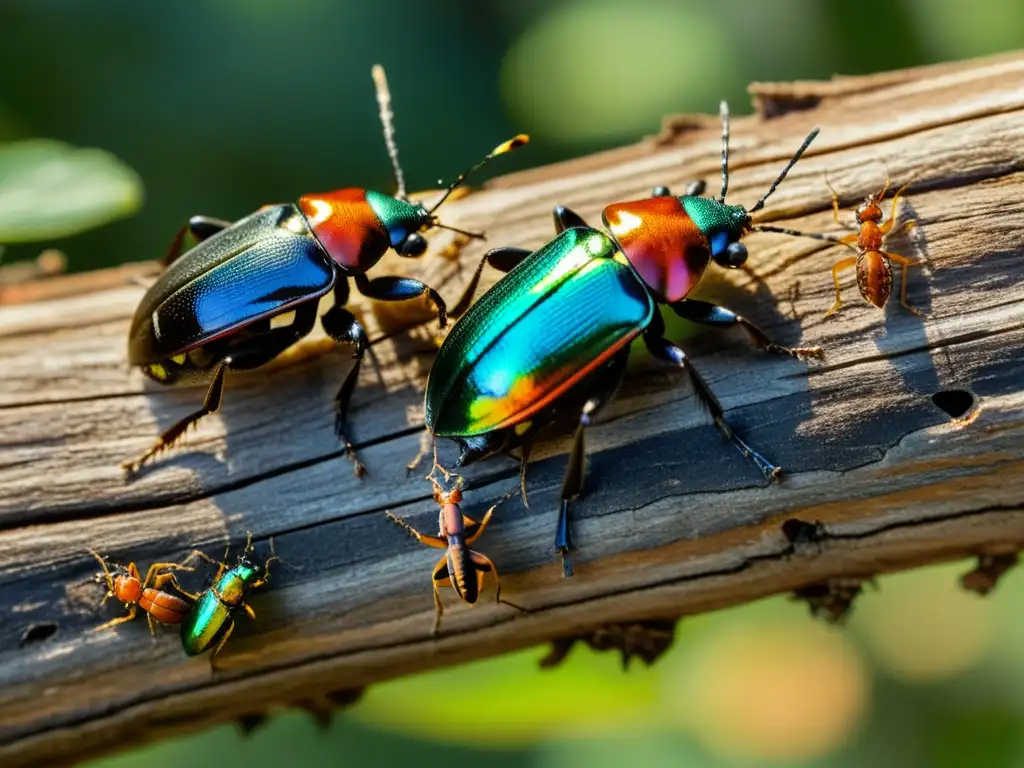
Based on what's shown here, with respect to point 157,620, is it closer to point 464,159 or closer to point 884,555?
point 884,555

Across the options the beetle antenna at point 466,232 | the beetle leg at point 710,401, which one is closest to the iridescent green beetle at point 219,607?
the beetle antenna at point 466,232

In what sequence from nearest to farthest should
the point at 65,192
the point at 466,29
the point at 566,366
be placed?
the point at 566,366 → the point at 65,192 → the point at 466,29


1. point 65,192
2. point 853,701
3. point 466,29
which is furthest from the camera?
point 466,29

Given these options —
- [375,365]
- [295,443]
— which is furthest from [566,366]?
[295,443]

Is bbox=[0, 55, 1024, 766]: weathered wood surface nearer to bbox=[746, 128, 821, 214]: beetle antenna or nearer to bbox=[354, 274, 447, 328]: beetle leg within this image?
bbox=[746, 128, 821, 214]: beetle antenna

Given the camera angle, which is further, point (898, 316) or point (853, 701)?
point (853, 701)

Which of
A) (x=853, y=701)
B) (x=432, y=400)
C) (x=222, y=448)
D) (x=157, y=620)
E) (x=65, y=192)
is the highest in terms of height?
(x=65, y=192)
